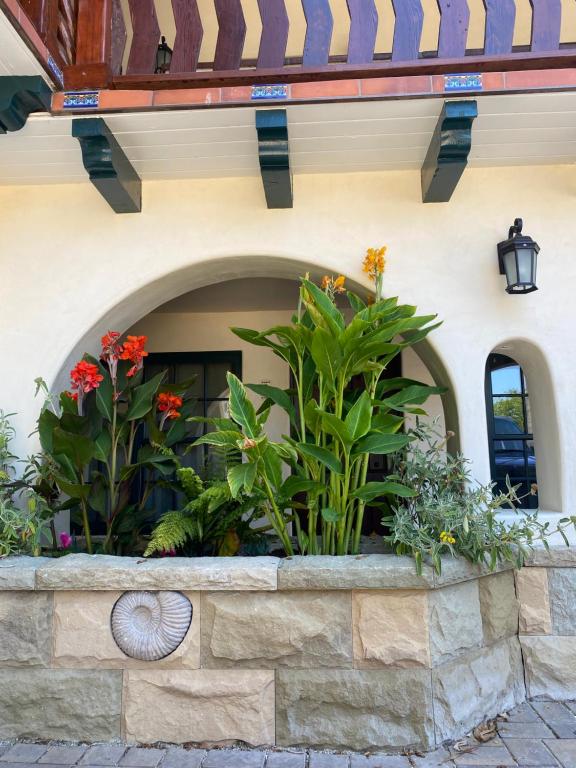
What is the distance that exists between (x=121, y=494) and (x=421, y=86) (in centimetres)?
252

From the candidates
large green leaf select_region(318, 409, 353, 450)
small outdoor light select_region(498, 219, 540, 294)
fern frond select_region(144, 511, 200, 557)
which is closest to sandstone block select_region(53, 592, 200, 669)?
fern frond select_region(144, 511, 200, 557)

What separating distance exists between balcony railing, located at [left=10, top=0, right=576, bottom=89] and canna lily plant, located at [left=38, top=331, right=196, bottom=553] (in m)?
1.32

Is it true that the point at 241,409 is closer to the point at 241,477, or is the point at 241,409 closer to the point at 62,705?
the point at 241,477

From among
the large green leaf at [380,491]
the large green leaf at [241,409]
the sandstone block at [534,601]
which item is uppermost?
the large green leaf at [241,409]

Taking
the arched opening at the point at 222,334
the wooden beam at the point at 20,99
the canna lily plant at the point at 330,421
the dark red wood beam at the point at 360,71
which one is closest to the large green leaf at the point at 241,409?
the canna lily plant at the point at 330,421

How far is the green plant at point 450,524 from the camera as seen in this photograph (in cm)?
250

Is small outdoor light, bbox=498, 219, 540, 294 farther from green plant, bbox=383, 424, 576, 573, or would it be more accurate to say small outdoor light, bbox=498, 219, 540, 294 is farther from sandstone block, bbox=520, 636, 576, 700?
sandstone block, bbox=520, 636, 576, 700

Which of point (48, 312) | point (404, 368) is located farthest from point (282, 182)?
point (404, 368)

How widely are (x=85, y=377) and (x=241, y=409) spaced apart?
0.86m

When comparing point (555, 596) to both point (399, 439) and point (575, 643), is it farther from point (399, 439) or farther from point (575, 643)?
point (399, 439)

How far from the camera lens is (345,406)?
2951 mm

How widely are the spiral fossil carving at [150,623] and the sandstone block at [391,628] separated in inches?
27.9

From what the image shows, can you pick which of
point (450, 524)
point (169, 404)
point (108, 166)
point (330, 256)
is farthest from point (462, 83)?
point (169, 404)

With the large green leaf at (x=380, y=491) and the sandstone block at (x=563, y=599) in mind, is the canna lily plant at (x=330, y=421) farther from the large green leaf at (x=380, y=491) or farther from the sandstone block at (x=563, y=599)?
the sandstone block at (x=563, y=599)
